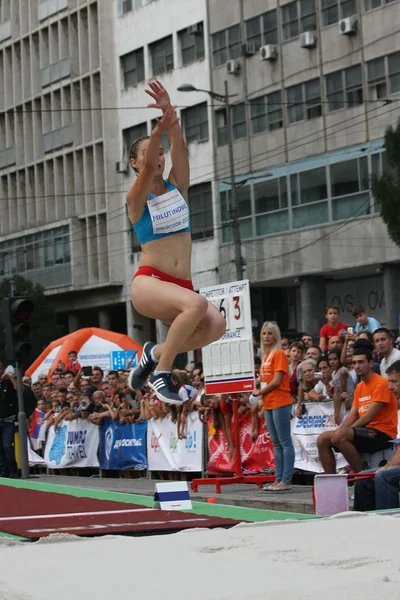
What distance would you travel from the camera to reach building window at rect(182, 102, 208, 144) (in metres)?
45.9

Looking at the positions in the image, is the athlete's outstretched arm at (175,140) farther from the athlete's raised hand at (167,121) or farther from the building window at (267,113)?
the building window at (267,113)

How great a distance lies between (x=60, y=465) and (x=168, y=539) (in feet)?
50.1

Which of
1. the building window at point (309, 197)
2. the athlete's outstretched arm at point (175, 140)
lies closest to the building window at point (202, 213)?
the building window at point (309, 197)

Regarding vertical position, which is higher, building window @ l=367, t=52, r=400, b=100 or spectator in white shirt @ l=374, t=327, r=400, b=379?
building window @ l=367, t=52, r=400, b=100

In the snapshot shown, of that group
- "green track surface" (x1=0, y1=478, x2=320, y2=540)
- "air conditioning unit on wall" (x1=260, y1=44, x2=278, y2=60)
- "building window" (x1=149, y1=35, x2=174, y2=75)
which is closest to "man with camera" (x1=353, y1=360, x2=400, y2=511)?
"green track surface" (x1=0, y1=478, x2=320, y2=540)

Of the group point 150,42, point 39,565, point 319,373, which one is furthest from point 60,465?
point 150,42

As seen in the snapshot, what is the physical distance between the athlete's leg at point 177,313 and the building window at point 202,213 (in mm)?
37865

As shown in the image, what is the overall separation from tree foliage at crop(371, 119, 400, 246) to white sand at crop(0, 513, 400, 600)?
19.7 metres

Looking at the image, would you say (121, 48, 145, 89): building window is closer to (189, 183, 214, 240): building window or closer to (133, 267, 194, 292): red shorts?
(189, 183, 214, 240): building window

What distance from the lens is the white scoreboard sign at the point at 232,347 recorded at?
14789 mm

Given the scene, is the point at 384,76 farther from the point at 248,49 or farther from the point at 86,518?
the point at 86,518

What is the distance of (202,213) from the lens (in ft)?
154

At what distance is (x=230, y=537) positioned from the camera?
7152 millimetres

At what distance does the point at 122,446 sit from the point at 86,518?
11088mm
